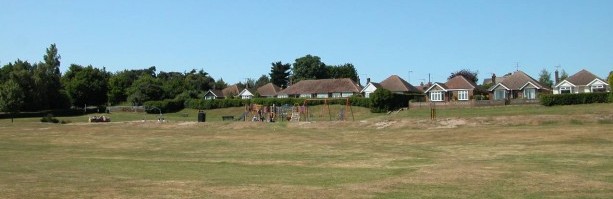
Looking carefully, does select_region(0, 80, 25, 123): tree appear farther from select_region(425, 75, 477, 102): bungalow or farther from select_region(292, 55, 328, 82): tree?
select_region(292, 55, 328, 82): tree

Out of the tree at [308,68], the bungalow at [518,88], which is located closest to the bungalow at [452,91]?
the bungalow at [518,88]

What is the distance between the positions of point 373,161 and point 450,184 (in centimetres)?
1029

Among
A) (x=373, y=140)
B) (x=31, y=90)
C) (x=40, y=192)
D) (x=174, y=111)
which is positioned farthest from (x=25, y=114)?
(x=40, y=192)

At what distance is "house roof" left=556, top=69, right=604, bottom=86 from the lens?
3781 inches

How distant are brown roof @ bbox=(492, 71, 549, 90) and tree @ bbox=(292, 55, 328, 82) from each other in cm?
8515

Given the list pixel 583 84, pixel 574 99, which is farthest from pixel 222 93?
pixel 574 99

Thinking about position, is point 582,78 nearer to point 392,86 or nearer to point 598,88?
Answer: point 598,88

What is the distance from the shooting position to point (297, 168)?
2497 centimetres

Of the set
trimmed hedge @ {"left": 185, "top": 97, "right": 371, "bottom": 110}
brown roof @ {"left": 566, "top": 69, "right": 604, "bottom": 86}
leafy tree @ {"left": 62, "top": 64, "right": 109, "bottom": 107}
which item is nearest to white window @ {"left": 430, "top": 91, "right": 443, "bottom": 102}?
trimmed hedge @ {"left": 185, "top": 97, "right": 371, "bottom": 110}

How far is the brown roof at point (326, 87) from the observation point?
125438mm

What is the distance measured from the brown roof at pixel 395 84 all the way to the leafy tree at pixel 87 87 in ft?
210

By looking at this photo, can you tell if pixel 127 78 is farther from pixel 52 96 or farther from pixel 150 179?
pixel 150 179

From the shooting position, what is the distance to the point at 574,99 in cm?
7306

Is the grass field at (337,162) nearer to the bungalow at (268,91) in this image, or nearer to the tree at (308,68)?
the bungalow at (268,91)
